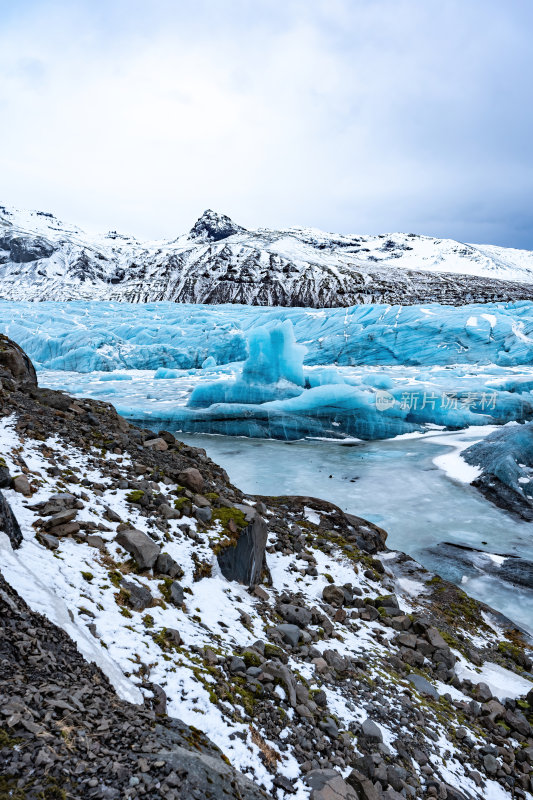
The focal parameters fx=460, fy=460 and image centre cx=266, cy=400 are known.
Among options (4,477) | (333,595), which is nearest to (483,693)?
(333,595)

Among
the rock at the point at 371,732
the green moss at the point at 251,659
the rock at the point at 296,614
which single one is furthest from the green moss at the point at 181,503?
the rock at the point at 371,732

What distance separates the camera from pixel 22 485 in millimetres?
4496

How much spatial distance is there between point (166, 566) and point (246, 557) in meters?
1.26

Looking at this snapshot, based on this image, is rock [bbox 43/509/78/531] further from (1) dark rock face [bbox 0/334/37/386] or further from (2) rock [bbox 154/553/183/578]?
(1) dark rock face [bbox 0/334/37/386]

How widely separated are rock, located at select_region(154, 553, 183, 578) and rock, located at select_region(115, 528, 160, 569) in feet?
0.16

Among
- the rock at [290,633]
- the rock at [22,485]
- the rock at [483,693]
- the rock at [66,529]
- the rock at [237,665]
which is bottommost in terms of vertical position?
the rock at [483,693]

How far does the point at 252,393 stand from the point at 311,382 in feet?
11.9

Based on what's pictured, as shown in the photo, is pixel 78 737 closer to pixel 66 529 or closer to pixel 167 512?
pixel 66 529

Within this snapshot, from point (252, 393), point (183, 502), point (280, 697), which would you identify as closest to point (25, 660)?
point (280, 697)

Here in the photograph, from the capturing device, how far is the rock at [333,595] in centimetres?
579

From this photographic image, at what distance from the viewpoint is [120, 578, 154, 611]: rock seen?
365 cm

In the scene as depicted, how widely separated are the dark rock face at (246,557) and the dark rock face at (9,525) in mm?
2164

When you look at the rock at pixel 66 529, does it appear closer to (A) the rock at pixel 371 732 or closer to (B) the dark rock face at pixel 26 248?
(A) the rock at pixel 371 732

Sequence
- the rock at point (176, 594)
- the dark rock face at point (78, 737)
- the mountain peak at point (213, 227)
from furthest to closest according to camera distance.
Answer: the mountain peak at point (213, 227)
the rock at point (176, 594)
the dark rock face at point (78, 737)
